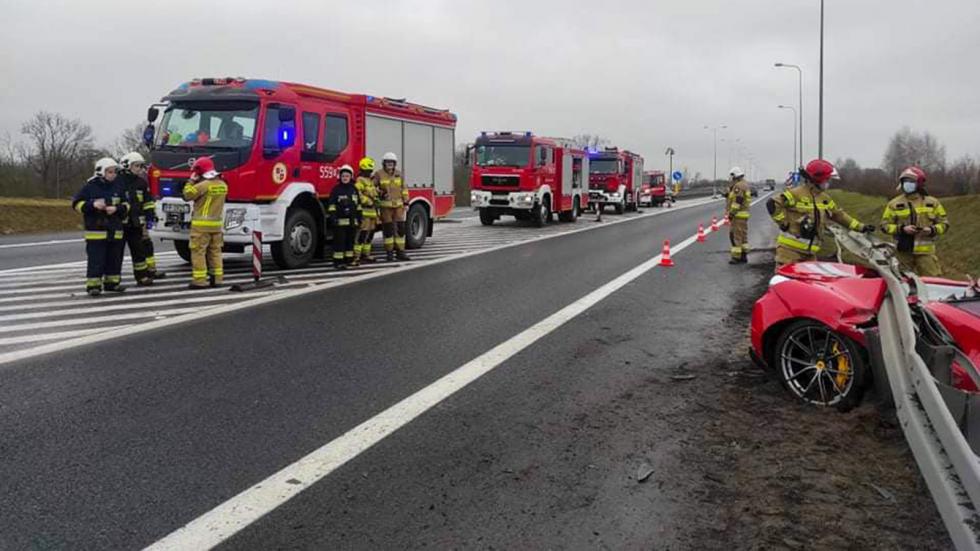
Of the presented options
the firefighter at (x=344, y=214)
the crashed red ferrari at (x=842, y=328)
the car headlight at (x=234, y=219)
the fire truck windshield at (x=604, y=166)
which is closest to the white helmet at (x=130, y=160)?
the car headlight at (x=234, y=219)

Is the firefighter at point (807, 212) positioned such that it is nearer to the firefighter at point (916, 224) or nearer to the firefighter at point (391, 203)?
the firefighter at point (916, 224)

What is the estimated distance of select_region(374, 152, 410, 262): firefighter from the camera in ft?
44.1

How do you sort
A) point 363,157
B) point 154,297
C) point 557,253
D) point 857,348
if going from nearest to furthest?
point 857,348 < point 154,297 < point 363,157 < point 557,253

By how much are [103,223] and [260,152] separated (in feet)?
8.57

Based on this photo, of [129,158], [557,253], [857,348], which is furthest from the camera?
[557,253]

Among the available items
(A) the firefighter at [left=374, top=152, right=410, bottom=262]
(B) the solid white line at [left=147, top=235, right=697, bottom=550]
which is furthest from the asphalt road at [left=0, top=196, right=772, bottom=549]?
(A) the firefighter at [left=374, top=152, right=410, bottom=262]

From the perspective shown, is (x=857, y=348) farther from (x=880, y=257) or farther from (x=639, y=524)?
(x=639, y=524)

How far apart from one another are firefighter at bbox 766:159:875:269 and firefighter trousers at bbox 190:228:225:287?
7219mm

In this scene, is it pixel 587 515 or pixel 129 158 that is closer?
pixel 587 515

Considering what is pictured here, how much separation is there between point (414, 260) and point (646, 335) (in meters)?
7.11

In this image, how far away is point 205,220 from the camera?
987 cm

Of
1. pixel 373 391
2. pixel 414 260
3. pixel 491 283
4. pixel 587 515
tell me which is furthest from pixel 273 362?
pixel 414 260

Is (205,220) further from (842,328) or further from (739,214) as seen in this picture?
(739,214)

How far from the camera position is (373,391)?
5160 mm
